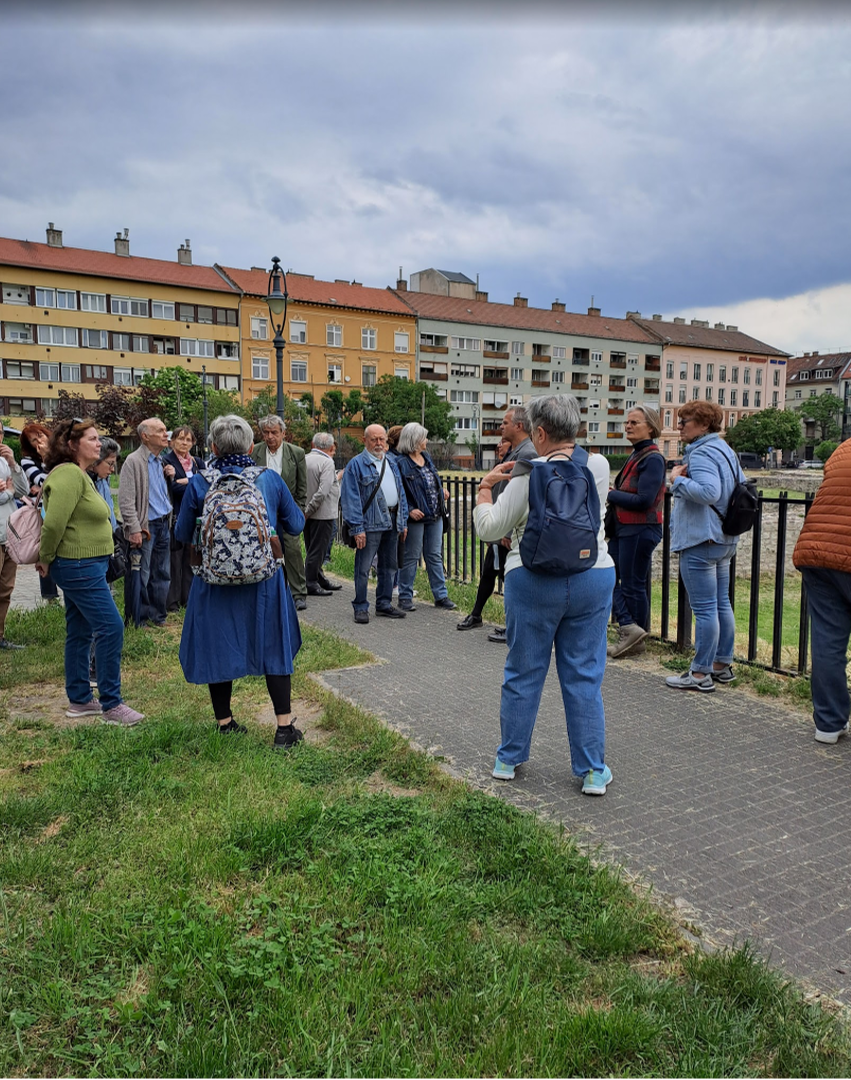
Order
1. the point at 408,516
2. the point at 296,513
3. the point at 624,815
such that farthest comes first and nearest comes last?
the point at 408,516
the point at 296,513
the point at 624,815

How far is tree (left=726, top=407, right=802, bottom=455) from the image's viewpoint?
90938 mm

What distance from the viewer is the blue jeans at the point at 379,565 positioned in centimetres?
886

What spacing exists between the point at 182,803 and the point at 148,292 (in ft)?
236

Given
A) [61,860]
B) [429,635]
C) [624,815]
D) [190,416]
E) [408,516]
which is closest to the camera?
[61,860]

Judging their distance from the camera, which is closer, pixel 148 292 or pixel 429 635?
pixel 429 635

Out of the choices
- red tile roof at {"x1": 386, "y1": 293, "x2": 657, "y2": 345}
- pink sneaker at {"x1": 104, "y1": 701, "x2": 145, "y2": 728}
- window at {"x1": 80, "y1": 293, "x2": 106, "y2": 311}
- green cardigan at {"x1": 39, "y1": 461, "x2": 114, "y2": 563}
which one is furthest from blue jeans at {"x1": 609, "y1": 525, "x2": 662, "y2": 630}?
red tile roof at {"x1": 386, "y1": 293, "x2": 657, "y2": 345}

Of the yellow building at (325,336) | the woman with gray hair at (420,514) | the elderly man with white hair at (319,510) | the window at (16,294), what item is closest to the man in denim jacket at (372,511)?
the woman with gray hair at (420,514)

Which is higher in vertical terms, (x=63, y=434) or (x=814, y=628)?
(x=63, y=434)

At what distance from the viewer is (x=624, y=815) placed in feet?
13.1

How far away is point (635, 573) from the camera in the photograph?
7.17 meters

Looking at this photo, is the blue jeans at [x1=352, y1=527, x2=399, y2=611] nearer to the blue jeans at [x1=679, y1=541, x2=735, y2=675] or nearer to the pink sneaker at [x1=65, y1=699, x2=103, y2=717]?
the pink sneaker at [x1=65, y1=699, x2=103, y2=717]

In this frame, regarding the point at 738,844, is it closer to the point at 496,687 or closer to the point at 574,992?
the point at 574,992

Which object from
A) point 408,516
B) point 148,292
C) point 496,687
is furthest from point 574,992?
point 148,292

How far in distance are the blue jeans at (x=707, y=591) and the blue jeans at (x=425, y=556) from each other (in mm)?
3745
